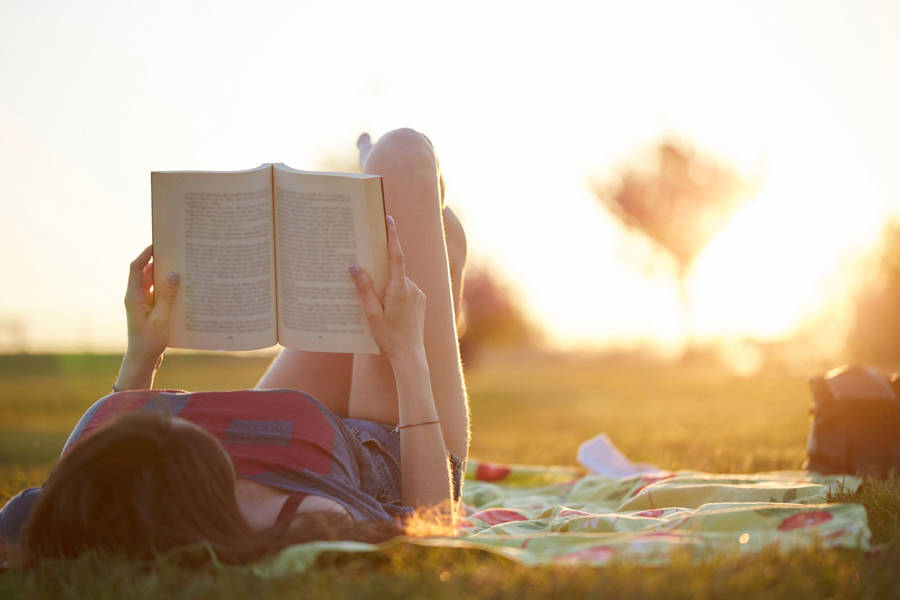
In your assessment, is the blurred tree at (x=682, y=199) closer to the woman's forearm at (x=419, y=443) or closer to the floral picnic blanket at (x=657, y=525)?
the floral picnic blanket at (x=657, y=525)

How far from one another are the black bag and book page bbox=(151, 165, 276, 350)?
2031mm

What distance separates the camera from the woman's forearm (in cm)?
170

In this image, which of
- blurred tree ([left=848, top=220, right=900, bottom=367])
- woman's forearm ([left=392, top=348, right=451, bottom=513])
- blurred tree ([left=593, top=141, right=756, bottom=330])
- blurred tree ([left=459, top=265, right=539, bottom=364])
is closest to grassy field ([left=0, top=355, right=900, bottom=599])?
woman's forearm ([left=392, top=348, right=451, bottom=513])

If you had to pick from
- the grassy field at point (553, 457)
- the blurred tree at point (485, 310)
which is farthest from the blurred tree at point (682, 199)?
the grassy field at point (553, 457)

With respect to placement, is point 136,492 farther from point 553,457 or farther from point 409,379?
point 553,457

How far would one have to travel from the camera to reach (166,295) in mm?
1851

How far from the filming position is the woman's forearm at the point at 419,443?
1700mm

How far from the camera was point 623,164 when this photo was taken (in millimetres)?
19266

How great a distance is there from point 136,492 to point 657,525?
1127 mm

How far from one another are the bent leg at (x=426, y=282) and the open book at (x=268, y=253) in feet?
0.72

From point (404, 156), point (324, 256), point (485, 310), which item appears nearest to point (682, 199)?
point (485, 310)

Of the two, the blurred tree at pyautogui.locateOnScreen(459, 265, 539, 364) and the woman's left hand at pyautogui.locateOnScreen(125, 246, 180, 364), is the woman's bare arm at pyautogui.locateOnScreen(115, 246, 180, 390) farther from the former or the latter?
the blurred tree at pyautogui.locateOnScreen(459, 265, 539, 364)

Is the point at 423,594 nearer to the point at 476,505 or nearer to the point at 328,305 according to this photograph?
the point at 328,305

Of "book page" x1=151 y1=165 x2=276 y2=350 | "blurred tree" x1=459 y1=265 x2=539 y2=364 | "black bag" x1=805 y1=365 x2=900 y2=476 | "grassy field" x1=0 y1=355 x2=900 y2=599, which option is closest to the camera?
"grassy field" x1=0 y1=355 x2=900 y2=599
